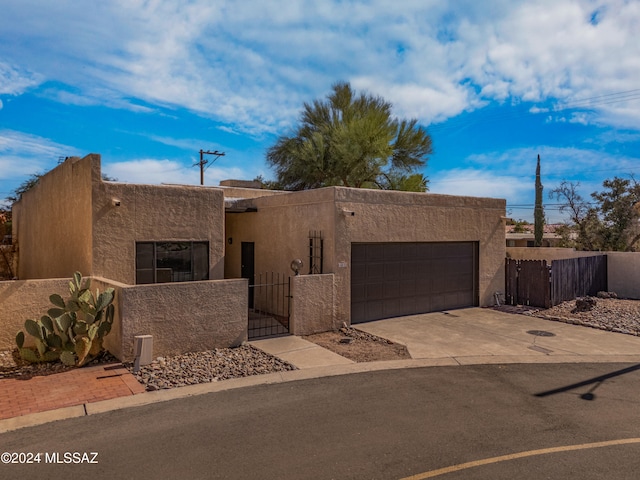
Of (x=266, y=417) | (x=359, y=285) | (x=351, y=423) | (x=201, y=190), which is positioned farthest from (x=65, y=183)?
(x=351, y=423)

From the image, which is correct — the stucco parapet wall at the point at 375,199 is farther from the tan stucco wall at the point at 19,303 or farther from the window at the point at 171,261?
the tan stucco wall at the point at 19,303

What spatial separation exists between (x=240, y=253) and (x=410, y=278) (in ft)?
18.8

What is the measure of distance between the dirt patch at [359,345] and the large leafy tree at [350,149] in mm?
15909

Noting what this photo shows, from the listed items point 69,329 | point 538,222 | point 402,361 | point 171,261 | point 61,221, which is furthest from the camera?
point 538,222

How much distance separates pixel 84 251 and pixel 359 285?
708cm

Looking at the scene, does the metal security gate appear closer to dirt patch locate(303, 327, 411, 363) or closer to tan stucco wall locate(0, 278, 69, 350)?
dirt patch locate(303, 327, 411, 363)

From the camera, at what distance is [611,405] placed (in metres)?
6.47

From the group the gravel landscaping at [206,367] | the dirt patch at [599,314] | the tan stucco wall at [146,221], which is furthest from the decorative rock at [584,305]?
the tan stucco wall at [146,221]

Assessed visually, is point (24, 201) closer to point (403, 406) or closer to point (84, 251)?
point (84, 251)

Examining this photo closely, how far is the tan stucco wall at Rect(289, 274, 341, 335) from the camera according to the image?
10.5m

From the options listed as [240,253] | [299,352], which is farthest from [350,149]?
Answer: [299,352]

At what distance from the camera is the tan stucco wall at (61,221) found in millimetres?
10422

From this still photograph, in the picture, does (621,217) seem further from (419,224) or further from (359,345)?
(359,345)

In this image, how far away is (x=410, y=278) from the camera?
43.7 feet
